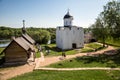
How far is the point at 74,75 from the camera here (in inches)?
828

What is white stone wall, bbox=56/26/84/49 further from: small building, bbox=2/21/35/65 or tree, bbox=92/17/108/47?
small building, bbox=2/21/35/65

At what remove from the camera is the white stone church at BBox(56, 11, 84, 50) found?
4812cm

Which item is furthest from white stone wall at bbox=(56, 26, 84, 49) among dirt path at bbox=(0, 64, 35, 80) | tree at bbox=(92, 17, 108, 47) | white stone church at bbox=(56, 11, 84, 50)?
dirt path at bbox=(0, 64, 35, 80)

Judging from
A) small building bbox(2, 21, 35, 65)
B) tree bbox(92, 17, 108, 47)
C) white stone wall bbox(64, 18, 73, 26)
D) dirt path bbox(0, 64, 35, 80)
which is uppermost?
white stone wall bbox(64, 18, 73, 26)

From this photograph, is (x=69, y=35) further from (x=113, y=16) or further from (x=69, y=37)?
(x=113, y=16)

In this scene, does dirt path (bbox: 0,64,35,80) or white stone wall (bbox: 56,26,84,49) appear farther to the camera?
white stone wall (bbox: 56,26,84,49)

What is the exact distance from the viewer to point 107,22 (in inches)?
1571

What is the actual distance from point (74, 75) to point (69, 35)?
2862cm

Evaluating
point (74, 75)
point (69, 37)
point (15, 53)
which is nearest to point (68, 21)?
point (69, 37)

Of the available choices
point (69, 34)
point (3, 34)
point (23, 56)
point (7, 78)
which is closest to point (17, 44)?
point (23, 56)

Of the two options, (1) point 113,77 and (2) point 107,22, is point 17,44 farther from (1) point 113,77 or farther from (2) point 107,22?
(2) point 107,22

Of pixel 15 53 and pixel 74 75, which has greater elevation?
pixel 15 53

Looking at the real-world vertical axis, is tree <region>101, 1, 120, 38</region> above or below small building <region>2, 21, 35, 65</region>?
above

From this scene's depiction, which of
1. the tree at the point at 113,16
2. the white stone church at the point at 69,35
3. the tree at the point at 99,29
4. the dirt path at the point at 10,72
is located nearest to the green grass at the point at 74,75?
the dirt path at the point at 10,72
